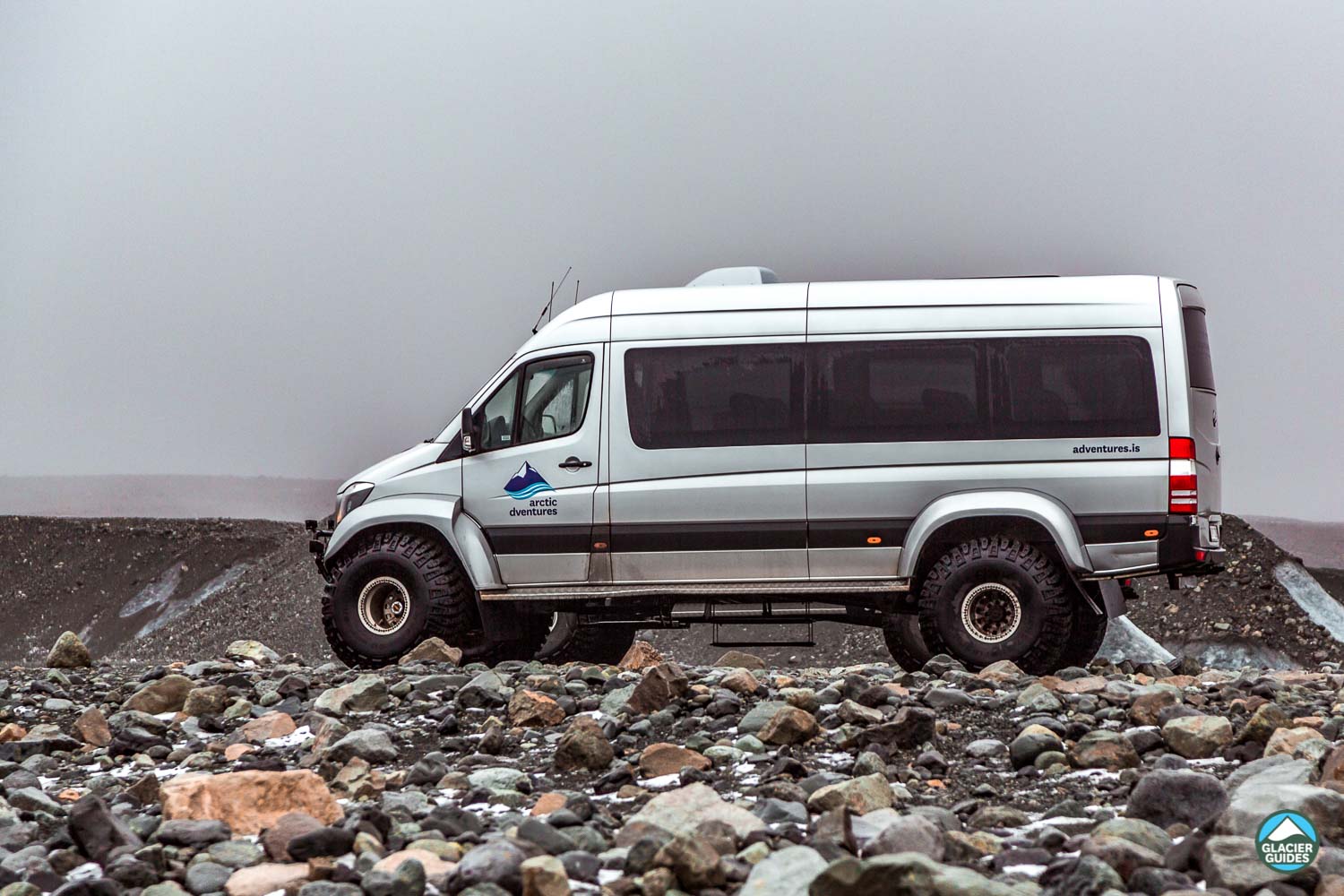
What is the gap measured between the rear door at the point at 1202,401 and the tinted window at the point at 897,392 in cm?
166

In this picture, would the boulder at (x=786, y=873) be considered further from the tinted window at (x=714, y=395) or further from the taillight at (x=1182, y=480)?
the taillight at (x=1182, y=480)

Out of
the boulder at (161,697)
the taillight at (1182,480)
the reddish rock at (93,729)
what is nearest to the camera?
the reddish rock at (93,729)

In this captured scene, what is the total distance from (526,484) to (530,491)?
68 millimetres

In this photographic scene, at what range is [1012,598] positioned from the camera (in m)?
10.6

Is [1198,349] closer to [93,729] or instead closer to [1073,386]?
[1073,386]

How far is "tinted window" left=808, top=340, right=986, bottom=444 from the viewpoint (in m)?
10.6

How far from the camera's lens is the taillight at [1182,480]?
33.8 ft

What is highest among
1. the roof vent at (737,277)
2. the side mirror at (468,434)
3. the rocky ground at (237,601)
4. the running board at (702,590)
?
the roof vent at (737,277)

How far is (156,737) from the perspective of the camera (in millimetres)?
8555

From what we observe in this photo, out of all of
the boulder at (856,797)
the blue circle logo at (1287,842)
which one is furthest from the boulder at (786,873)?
the blue circle logo at (1287,842)

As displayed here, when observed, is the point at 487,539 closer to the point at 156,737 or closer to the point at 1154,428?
the point at 156,737

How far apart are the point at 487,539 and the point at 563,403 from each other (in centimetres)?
130

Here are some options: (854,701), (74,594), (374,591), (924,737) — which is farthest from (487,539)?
(74,594)

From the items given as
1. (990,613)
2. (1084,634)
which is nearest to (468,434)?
(990,613)
